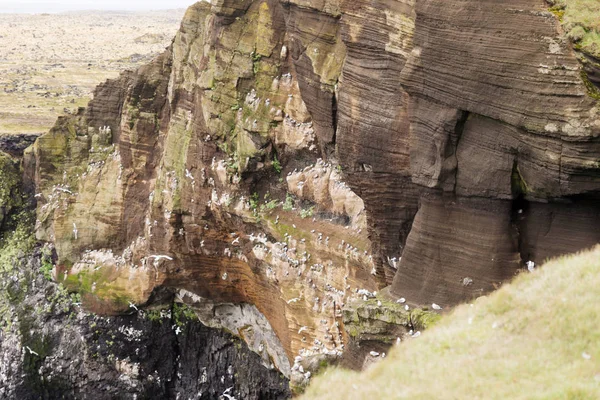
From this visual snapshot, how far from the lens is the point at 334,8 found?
18.4 meters

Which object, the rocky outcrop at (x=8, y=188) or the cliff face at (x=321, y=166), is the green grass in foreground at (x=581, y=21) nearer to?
the cliff face at (x=321, y=166)

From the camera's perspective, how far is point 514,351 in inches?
385

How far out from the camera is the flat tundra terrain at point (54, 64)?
52.6 m

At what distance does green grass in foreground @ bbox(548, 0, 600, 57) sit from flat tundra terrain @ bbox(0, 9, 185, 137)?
1374 inches

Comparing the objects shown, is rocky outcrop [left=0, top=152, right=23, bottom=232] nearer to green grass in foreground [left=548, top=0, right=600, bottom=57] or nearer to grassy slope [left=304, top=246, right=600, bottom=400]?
grassy slope [left=304, top=246, right=600, bottom=400]

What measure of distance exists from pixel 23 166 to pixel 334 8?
23.0m

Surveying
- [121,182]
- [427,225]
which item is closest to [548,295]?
[427,225]

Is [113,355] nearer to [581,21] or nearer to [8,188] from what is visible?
[8,188]

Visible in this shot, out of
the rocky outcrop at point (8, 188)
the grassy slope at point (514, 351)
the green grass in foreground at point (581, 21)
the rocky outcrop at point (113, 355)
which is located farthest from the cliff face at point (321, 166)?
the grassy slope at point (514, 351)

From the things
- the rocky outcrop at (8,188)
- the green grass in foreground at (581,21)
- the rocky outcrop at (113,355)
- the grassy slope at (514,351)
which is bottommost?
the rocky outcrop at (113,355)

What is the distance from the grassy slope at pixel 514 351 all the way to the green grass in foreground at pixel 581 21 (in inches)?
141

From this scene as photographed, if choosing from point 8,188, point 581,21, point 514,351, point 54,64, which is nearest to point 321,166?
point 581,21

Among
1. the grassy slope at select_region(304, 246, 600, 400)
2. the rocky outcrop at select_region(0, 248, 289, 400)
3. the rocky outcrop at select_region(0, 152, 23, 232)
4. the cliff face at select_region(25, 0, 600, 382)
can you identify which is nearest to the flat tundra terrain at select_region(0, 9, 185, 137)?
the rocky outcrop at select_region(0, 152, 23, 232)

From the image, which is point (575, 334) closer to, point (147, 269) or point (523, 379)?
point (523, 379)
